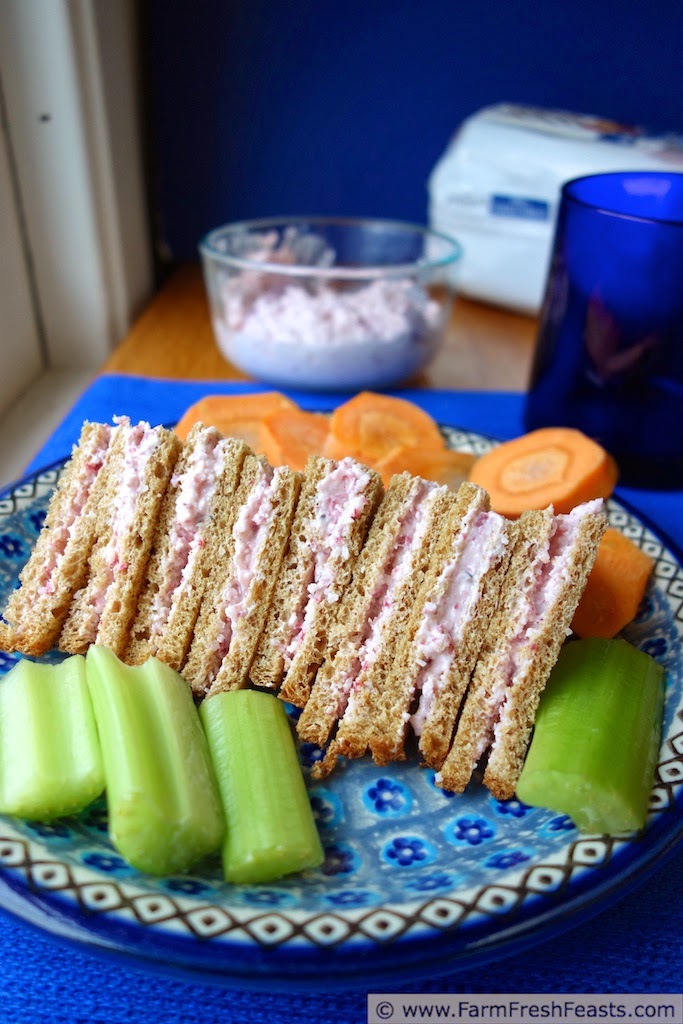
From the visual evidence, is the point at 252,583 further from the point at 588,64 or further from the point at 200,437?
the point at 588,64

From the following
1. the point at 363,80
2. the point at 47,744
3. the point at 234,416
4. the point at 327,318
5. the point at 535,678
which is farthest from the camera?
the point at 363,80

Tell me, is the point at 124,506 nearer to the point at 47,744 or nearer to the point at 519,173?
the point at 47,744

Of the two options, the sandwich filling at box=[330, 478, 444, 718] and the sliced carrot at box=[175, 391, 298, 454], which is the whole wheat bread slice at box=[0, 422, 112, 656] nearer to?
the sliced carrot at box=[175, 391, 298, 454]

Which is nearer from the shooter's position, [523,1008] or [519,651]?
[523,1008]

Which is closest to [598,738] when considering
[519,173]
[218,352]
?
[218,352]

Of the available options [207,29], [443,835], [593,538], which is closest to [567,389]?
[593,538]

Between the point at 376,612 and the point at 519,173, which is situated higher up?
the point at 519,173

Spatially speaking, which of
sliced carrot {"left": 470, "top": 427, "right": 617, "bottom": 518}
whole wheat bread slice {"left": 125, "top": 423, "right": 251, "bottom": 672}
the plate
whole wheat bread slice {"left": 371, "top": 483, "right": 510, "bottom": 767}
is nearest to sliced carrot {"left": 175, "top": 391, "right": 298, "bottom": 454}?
whole wheat bread slice {"left": 125, "top": 423, "right": 251, "bottom": 672}
